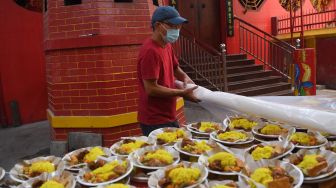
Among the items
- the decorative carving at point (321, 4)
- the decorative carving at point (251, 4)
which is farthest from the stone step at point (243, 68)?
the decorative carving at point (321, 4)

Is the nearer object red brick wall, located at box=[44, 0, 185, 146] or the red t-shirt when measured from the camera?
the red t-shirt

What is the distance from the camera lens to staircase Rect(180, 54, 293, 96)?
895 centimetres

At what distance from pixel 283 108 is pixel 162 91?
1129 mm

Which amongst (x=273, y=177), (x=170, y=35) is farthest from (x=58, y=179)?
(x=170, y=35)

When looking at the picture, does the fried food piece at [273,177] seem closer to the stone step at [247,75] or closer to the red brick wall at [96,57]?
the red brick wall at [96,57]

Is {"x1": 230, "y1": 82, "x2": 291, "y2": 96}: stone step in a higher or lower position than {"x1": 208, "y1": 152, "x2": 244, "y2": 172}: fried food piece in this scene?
lower

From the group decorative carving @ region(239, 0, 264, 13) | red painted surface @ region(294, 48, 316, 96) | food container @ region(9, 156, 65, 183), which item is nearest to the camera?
food container @ region(9, 156, 65, 183)

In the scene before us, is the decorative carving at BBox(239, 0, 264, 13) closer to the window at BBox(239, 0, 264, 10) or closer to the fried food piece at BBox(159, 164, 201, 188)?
the window at BBox(239, 0, 264, 10)

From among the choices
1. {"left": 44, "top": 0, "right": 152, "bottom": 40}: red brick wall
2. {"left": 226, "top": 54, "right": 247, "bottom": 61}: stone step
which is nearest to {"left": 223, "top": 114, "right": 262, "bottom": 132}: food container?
{"left": 44, "top": 0, "right": 152, "bottom": 40}: red brick wall

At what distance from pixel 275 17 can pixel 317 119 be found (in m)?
10.7

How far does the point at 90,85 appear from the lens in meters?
4.80

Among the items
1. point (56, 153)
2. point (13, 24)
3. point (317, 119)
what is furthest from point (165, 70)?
point (13, 24)

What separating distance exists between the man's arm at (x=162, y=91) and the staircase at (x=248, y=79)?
5.43m

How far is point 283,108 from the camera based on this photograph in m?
2.31
